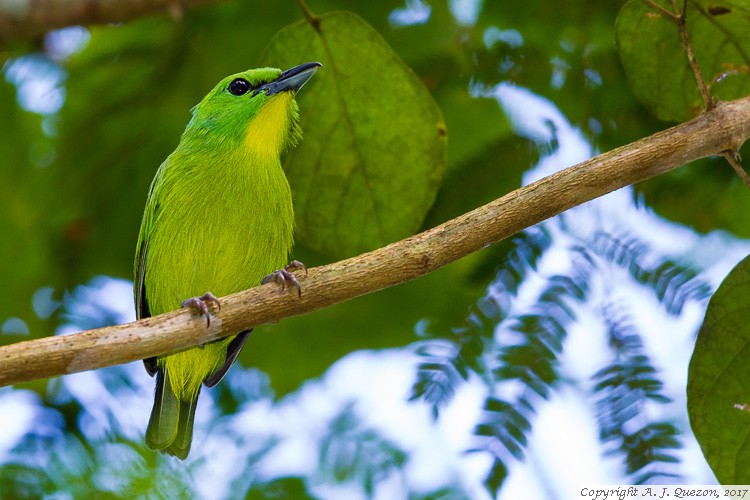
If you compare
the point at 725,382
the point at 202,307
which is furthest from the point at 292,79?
the point at 725,382

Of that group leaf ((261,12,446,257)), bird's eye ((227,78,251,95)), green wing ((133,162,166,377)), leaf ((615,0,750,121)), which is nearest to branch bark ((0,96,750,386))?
leaf ((615,0,750,121))

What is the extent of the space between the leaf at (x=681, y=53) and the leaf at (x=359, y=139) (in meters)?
0.71

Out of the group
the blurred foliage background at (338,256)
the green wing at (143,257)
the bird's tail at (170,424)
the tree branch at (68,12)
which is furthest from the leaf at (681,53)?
the bird's tail at (170,424)

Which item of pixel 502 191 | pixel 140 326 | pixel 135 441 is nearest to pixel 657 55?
pixel 502 191

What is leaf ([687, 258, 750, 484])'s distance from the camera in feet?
8.92

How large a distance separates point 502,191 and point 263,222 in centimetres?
92

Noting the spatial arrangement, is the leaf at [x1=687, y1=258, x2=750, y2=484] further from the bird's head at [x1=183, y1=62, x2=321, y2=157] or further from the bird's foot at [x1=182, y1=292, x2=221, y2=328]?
the bird's head at [x1=183, y1=62, x2=321, y2=157]

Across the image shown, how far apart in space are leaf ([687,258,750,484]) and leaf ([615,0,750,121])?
25.9 inches

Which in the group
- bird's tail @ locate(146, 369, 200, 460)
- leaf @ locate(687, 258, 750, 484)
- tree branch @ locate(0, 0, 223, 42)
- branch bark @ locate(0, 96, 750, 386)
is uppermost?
tree branch @ locate(0, 0, 223, 42)

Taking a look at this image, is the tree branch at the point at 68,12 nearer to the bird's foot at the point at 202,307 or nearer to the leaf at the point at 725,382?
the bird's foot at the point at 202,307

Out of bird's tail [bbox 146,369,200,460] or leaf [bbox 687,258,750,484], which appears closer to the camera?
leaf [bbox 687,258,750,484]

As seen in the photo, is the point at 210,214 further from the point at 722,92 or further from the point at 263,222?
the point at 722,92

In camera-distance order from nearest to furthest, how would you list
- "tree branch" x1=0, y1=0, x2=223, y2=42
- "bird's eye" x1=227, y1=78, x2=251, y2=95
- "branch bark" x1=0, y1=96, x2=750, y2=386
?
"branch bark" x1=0, y1=96, x2=750, y2=386, "tree branch" x1=0, y1=0, x2=223, y2=42, "bird's eye" x1=227, y1=78, x2=251, y2=95

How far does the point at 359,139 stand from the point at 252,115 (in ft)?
1.81
